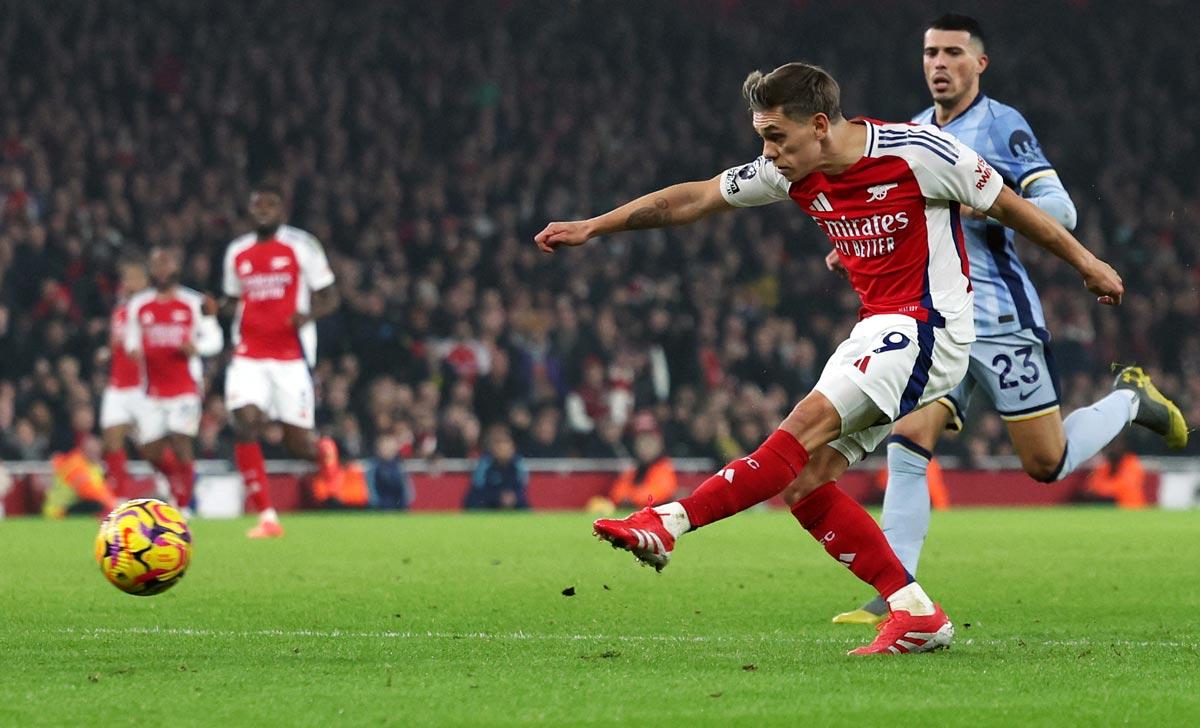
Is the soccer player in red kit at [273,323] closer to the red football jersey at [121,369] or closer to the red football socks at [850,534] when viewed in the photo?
the red football jersey at [121,369]

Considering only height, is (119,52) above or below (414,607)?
above

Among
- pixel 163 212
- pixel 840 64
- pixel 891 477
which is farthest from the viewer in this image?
pixel 840 64

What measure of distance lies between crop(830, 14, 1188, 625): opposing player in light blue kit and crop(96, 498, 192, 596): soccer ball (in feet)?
8.48

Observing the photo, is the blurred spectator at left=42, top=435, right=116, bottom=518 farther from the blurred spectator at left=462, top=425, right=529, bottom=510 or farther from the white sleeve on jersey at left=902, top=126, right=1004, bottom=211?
the white sleeve on jersey at left=902, top=126, right=1004, bottom=211

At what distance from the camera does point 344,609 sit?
23.3 ft

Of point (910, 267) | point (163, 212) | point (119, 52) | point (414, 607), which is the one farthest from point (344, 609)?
point (119, 52)

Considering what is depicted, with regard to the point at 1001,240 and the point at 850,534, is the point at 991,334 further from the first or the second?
the point at 850,534

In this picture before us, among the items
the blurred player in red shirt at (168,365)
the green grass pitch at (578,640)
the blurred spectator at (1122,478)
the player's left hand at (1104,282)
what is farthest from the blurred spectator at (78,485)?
the player's left hand at (1104,282)

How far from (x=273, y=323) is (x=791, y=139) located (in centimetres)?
807

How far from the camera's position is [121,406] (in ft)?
51.4

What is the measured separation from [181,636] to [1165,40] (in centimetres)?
2358

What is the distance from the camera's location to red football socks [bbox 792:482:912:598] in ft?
18.8

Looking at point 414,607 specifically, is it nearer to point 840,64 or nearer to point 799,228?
point 799,228

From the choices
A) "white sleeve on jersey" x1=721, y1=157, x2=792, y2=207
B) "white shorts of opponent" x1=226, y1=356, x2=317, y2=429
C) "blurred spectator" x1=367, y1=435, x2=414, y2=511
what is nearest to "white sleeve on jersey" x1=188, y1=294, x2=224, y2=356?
"white shorts of opponent" x1=226, y1=356, x2=317, y2=429
